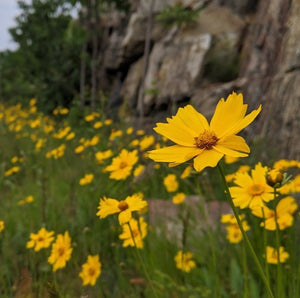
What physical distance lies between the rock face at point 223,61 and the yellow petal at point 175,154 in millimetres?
1630

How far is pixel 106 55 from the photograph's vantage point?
24.1 ft

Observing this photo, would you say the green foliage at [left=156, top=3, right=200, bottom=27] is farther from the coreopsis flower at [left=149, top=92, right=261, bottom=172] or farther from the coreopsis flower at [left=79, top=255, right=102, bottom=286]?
the coreopsis flower at [left=149, top=92, right=261, bottom=172]

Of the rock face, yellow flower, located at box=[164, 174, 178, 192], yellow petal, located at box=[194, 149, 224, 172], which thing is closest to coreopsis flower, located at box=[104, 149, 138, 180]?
yellow flower, located at box=[164, 174, 178, 192]

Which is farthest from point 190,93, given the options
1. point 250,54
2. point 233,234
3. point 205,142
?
point 205,142

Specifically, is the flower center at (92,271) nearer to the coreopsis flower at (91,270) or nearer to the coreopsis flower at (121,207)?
the coreopsis flower at (91,270)

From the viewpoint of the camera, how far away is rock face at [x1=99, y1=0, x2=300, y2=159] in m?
2.58

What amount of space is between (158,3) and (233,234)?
6224 mm

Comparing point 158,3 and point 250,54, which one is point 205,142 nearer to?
point 250,54

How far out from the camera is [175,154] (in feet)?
1.73

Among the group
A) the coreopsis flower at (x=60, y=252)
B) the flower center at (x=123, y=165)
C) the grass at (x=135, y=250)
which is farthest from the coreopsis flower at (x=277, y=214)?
the coreopsis flower at (x=60, y=252)

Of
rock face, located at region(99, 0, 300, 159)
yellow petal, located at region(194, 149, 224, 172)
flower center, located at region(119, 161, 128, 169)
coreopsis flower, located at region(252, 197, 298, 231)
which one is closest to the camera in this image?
yellow petal, located at region(194, 149, 224, 172)

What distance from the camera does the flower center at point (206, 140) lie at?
547 mm

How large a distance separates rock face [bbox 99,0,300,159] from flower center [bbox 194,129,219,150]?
1596 mm

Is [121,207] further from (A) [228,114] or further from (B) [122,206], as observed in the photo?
(A) [228,114]
